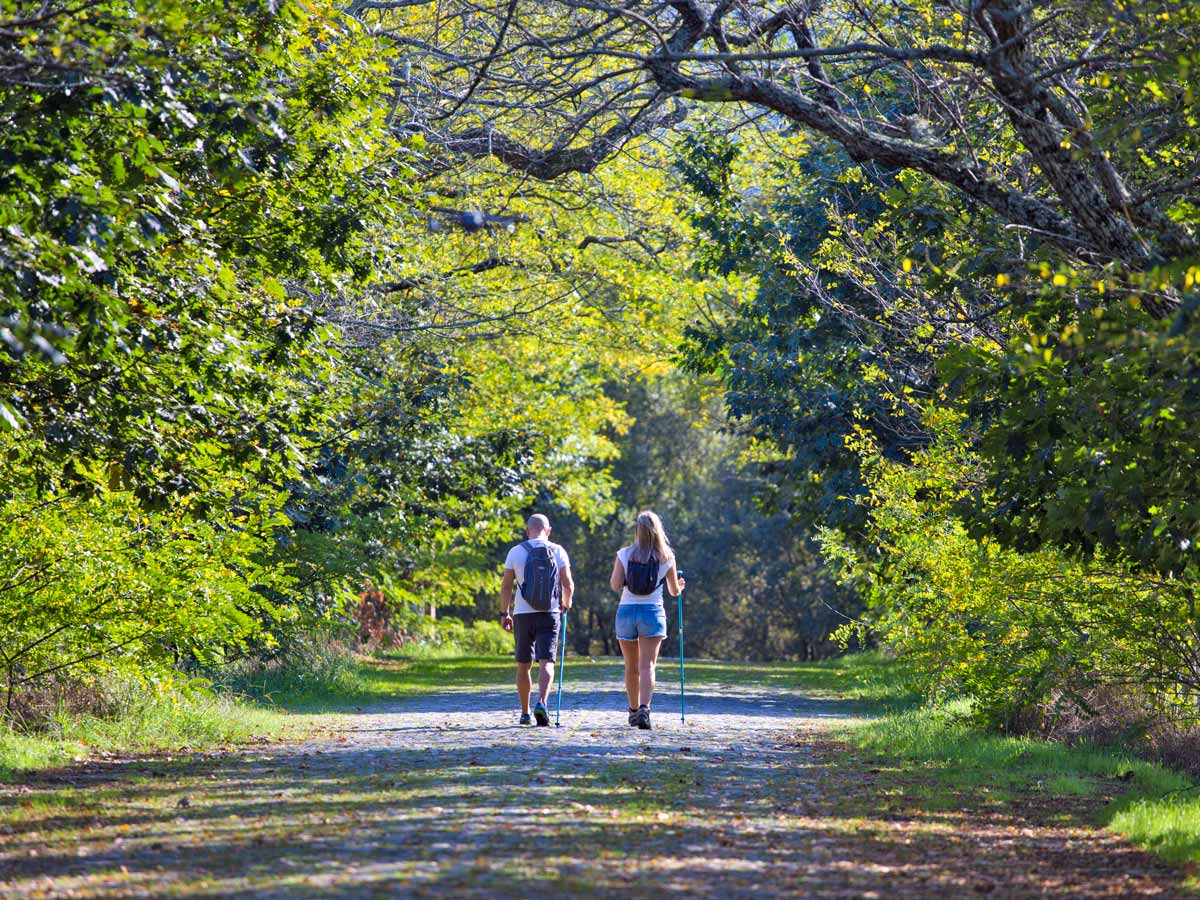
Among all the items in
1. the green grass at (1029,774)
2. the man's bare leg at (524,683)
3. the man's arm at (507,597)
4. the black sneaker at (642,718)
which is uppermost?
the man's arm at (507,597)

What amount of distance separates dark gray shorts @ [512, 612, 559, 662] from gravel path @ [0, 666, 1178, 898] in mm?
1721

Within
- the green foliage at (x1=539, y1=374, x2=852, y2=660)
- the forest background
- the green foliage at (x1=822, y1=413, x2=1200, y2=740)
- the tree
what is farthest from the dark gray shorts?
the green foliage at (x1=539, y1=374, x2=852, y2=660)

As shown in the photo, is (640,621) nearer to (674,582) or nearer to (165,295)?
(674,582)

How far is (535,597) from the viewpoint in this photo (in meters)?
13.9

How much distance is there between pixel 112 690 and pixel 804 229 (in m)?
11.9

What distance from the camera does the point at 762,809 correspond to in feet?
29.5

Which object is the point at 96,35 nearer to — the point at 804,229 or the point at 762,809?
the point at 762,809

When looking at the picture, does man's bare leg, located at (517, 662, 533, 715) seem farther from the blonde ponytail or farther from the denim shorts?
the blonde ponytail

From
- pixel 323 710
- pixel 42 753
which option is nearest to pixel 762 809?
pixel 42 753

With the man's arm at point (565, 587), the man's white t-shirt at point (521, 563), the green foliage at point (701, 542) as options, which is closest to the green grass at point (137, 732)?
the man's white t-shirt at point (521, 563)

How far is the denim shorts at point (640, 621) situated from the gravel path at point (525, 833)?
1.64 m

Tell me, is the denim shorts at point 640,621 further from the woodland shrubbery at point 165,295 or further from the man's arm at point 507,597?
the woodland shrubbery at point 165,295

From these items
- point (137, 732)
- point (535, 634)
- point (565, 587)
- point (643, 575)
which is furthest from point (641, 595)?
point (137, 732)

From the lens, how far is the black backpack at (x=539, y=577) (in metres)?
13.9
